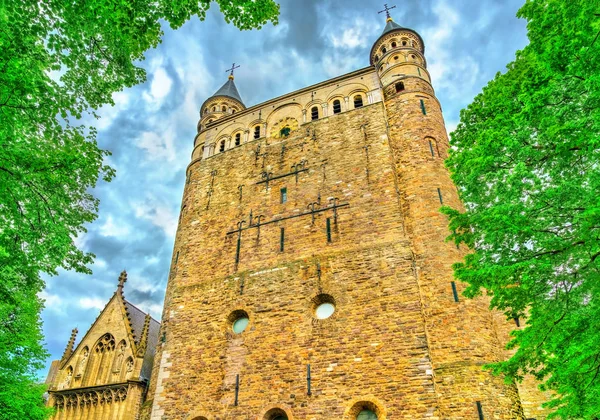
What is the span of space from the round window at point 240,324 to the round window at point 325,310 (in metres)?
2.68

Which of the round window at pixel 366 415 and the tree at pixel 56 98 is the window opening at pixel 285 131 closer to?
the tree at pixel 56 98

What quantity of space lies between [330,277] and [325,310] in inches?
43.0

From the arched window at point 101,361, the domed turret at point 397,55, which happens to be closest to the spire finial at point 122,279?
the arched window at point 101,361

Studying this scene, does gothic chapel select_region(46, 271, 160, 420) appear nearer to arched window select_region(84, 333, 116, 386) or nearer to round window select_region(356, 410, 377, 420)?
arched window select_region(84, 333, 116, 386)

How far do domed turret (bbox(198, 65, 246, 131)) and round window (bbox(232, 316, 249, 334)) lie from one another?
559 inches

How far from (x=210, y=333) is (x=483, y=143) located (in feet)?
35.4

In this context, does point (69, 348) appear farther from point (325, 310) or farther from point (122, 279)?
point (325, 310)

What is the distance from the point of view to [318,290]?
13.3 meters

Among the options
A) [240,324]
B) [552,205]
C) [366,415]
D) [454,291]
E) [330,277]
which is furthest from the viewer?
[240,324]

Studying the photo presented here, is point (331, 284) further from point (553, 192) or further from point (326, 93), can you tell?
point (326, 93)

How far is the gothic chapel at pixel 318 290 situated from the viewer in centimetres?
1120

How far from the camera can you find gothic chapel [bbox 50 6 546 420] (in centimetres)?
1120

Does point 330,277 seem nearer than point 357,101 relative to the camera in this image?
Yes

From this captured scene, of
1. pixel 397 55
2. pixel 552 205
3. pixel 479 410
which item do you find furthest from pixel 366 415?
pixel 397 55
